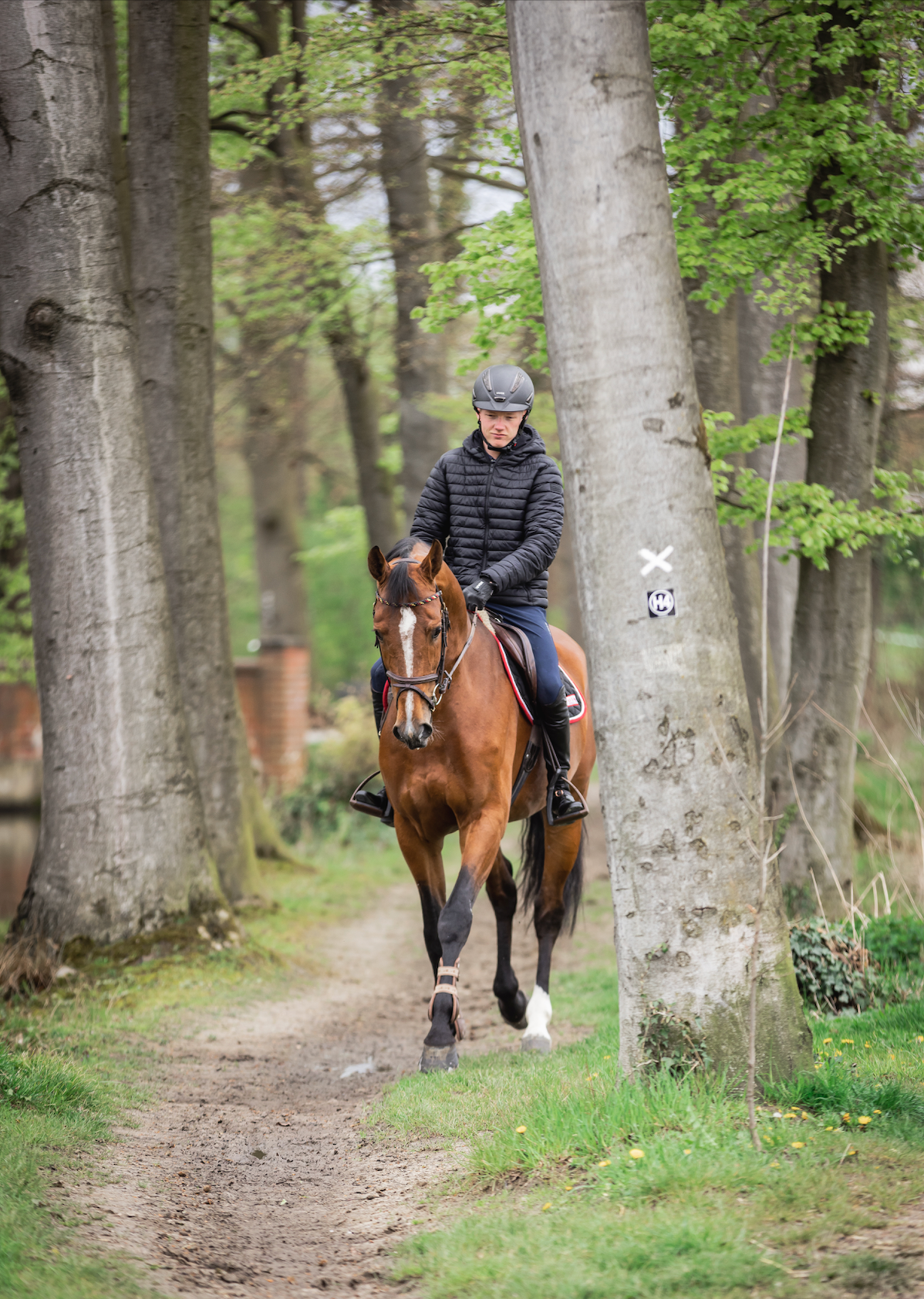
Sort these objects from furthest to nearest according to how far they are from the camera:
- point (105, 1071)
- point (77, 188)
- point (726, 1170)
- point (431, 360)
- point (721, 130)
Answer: point (431, 360) < point (77, 188) < point (721, 130) < point (105, 1071) < point (726, 1170)

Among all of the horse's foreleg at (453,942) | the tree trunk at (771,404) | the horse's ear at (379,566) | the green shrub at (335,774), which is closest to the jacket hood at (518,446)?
the horse's ear at (379,566)

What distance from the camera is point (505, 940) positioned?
284 inches

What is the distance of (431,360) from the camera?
52.2ft

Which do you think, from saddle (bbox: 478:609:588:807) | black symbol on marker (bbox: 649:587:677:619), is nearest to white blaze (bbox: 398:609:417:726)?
saddle (bbox: 478:609:588:807)

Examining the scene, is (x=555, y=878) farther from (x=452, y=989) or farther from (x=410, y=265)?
(x=410, y=265)

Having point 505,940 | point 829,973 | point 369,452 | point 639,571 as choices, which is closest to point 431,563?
point 639,571

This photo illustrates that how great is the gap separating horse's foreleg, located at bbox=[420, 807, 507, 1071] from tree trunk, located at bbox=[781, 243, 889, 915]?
343cm

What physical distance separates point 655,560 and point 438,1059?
296 cm

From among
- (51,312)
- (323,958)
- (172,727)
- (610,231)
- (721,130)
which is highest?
(721,130)

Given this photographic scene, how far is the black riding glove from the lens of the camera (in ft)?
20.3

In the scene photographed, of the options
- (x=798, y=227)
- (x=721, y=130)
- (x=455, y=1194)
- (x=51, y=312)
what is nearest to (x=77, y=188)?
(x=51, y=312)

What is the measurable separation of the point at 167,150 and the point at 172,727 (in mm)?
5127

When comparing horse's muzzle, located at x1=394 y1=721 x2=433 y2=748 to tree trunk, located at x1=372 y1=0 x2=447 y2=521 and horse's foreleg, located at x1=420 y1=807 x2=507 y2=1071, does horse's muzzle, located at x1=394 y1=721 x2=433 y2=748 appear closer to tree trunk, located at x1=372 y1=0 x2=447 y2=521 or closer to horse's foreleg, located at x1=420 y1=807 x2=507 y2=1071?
horse's foreleg, located at x1=420 y1=807 x2=507 y2=1071

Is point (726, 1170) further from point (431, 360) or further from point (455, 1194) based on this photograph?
point (431, 360)
